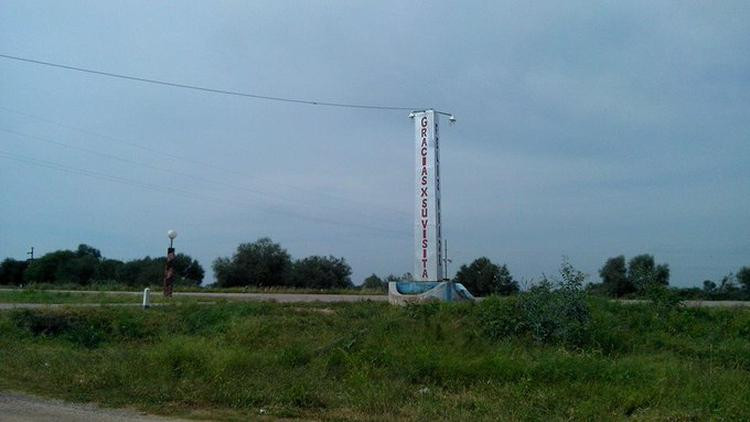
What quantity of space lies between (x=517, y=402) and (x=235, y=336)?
8095 mm

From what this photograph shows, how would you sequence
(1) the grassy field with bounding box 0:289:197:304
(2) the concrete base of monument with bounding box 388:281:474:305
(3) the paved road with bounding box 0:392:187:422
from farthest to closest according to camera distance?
(1) the grassy field with bounding box 0:289:197:304 < (2) the concrete base of monument with bounding box 388:281:474:305 < (3) the paved road with bounding box 0:392:187:422

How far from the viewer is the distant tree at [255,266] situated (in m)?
64.6

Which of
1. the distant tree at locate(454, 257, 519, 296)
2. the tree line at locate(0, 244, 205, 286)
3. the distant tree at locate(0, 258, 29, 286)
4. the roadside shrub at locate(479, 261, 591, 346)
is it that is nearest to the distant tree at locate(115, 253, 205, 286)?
the tree line at locate(0, 244, 205, 286)

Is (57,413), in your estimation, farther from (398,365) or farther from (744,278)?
(744,278)

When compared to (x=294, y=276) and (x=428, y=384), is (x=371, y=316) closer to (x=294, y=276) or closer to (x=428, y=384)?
(x=428, y=384)

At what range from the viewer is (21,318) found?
19.4 m

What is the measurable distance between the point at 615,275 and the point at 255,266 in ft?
114

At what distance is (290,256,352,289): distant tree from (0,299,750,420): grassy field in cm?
4512

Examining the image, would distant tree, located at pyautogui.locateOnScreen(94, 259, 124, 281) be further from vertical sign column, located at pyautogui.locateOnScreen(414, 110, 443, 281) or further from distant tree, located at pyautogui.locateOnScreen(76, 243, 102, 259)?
vertical sign column, located at pyautogui.locateOnScreen(414, 110, 443, 281)

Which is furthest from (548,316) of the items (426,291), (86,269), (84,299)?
(86,269)

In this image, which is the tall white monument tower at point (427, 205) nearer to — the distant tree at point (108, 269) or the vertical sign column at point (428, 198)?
the vertical sign column at point (428, 198)

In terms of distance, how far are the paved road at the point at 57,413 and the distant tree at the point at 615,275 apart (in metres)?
31.6

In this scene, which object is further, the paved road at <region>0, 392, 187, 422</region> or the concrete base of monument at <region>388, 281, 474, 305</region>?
the concrete base of monument at <region>388, 281, 474, 305</region>

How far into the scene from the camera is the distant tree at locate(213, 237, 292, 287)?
64.6 m
